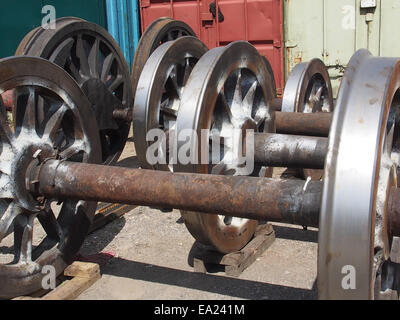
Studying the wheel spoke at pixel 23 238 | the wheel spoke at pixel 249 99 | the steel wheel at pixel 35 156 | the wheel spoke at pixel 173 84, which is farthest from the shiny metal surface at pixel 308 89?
the wheel spoke at pixel 23 238

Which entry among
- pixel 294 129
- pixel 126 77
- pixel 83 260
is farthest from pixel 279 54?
pixel 83 260

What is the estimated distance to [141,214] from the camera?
427cm

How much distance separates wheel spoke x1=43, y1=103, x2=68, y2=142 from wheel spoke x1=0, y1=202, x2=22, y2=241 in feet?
1.36

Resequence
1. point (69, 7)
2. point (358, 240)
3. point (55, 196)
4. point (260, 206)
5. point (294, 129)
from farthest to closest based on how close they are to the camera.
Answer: point (69, 7) → point (294, 129) → point (55, 196) → point (260, 206) → point (358, 240)

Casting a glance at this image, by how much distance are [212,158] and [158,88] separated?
1.15 m

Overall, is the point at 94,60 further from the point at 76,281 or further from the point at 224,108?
the point at 76,281

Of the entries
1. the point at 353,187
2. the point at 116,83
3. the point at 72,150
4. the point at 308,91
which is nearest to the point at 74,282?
the point at 72,150

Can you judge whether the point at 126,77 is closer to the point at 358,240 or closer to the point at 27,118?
the point at 27,118

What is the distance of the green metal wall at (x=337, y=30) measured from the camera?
20.6 ft

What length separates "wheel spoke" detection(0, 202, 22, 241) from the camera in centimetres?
254

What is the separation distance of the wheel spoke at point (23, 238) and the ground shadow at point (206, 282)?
649mm

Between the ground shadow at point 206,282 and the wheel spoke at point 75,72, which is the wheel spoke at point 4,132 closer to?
the ground shadow at point 206,282

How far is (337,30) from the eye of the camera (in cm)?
655

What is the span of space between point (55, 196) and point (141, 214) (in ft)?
5.80
